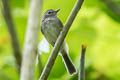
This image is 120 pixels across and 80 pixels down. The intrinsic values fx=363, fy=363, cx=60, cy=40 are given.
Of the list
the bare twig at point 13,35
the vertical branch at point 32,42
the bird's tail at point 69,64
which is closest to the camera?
the vertical branch at point 32,42

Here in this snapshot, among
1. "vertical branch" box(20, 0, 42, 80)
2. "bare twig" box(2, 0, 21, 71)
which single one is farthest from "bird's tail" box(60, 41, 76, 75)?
"vertical branch" box(20, 0, 42, 80)

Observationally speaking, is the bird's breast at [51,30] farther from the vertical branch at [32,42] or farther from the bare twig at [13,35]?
the vertical branch at [32,42]

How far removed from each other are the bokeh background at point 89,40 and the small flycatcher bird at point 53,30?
4 cm

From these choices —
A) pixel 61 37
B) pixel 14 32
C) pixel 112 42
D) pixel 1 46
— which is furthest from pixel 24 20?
pixel 61 37

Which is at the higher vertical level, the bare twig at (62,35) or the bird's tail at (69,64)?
the bare twig at (62,35)

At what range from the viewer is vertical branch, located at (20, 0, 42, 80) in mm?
1267

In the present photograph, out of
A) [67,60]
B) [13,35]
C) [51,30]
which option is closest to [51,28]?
[51,30]

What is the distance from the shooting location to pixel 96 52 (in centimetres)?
249

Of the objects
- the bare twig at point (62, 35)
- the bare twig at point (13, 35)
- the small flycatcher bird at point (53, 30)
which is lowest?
the bare twig at point (13, 35)

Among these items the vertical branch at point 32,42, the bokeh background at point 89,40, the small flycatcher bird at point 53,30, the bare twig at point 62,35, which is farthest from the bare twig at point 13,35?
the vertical branch at point 32,42

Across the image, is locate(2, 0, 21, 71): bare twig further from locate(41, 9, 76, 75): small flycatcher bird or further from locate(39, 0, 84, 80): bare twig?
locate(39, 0, 84, 80): bare twig

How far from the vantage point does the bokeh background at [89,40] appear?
2.40 m

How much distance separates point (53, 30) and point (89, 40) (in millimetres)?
313

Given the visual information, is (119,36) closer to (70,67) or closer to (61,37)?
(70,67)
